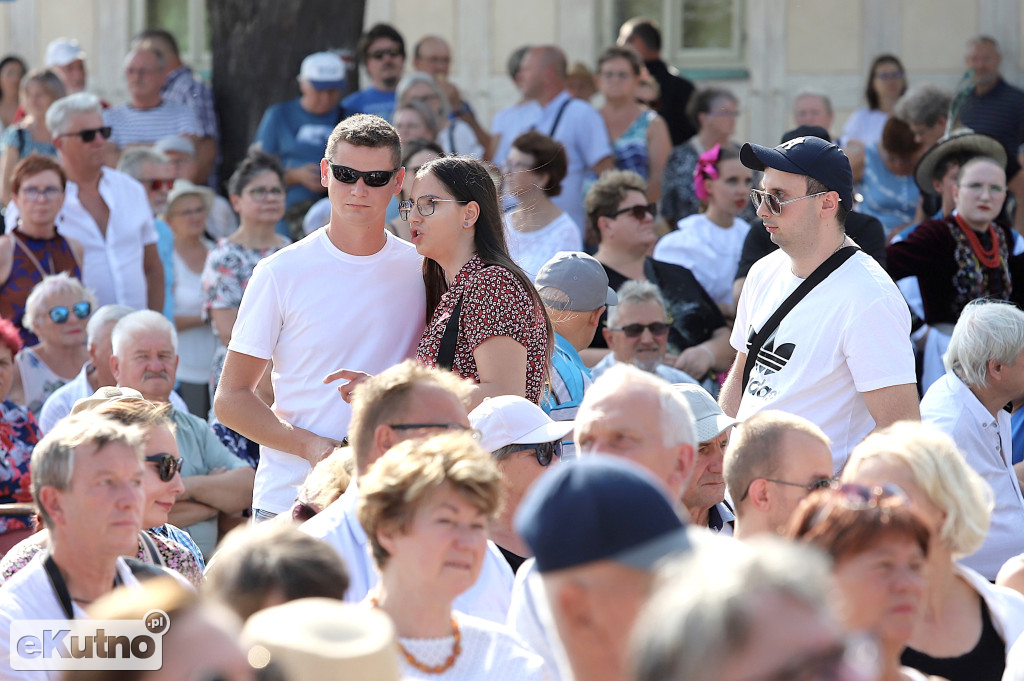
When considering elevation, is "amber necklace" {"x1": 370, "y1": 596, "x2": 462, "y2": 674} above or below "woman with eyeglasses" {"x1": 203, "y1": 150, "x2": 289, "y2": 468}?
below

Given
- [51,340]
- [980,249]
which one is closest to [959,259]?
[980,249]

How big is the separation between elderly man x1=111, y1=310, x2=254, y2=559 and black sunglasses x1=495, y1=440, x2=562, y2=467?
2.13 m

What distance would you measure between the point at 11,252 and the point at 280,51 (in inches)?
121

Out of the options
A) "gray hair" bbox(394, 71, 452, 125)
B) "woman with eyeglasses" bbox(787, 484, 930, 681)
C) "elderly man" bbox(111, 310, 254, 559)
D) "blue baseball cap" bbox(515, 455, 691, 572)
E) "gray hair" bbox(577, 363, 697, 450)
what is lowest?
"elderly man" bbox(111, 310, 254, 559)

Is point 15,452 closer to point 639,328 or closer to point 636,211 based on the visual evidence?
point 639,328

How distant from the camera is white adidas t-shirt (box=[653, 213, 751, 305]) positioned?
6.96m

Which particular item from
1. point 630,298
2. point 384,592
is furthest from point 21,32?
point 384,592

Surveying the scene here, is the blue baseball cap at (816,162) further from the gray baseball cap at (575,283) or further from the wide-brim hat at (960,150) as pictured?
the wide-brim hat at (960,150)

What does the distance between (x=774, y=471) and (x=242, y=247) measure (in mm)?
4387

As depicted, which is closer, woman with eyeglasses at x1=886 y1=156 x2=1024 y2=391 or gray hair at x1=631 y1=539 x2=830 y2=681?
gray hair at x1=631 y1=539 x2=830 y2=681

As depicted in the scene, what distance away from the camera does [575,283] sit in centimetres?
498

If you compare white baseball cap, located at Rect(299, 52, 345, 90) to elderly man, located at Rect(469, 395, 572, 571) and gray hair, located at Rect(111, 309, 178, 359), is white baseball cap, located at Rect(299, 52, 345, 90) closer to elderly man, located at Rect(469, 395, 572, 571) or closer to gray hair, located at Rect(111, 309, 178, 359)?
gray hair, located at Rect(111, 309, 178, 359)

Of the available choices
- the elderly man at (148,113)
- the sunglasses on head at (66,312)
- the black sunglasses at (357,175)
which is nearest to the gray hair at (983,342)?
the black sunglasses at (357,175)

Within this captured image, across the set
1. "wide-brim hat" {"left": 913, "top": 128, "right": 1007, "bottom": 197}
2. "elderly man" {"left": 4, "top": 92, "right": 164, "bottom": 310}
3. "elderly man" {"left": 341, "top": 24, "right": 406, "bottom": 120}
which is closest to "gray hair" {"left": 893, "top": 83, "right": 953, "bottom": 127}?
"wide-brim hat" {"left": 913, "top": 128, "right": 1007, "bottom": 197}
